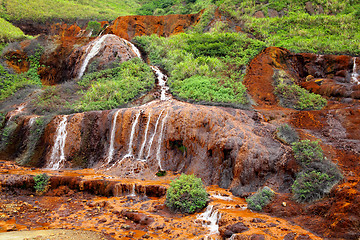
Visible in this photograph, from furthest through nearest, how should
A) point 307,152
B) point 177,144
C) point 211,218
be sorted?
point 177,144 → point 307,152 → point 211,218

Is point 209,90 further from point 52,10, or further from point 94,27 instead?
point 52,10

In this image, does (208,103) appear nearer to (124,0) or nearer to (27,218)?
(27,218)

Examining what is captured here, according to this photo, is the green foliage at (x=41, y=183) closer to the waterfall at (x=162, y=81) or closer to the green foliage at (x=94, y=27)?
the waterfall at (x=162, y=81)

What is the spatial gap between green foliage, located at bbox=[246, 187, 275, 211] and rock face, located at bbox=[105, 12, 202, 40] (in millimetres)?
25330

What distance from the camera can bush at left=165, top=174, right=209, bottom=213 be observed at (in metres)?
8.63

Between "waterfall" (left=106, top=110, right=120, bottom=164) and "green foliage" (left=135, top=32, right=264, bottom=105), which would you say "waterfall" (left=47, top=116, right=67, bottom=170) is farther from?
"green foliage" (left=135, top=32, right=264, bottom=105)

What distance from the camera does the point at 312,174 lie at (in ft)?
28.2

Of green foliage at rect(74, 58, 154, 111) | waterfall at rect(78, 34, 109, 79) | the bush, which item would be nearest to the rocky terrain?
the bush

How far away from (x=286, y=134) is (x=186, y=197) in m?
5.45

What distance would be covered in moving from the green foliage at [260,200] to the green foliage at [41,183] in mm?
7895

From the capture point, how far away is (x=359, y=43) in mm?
21375

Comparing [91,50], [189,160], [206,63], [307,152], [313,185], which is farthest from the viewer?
[91,50]

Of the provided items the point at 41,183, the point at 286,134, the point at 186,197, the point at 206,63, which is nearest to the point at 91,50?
the point at 206,63

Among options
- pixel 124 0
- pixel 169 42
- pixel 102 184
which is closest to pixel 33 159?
pixel 102 184
